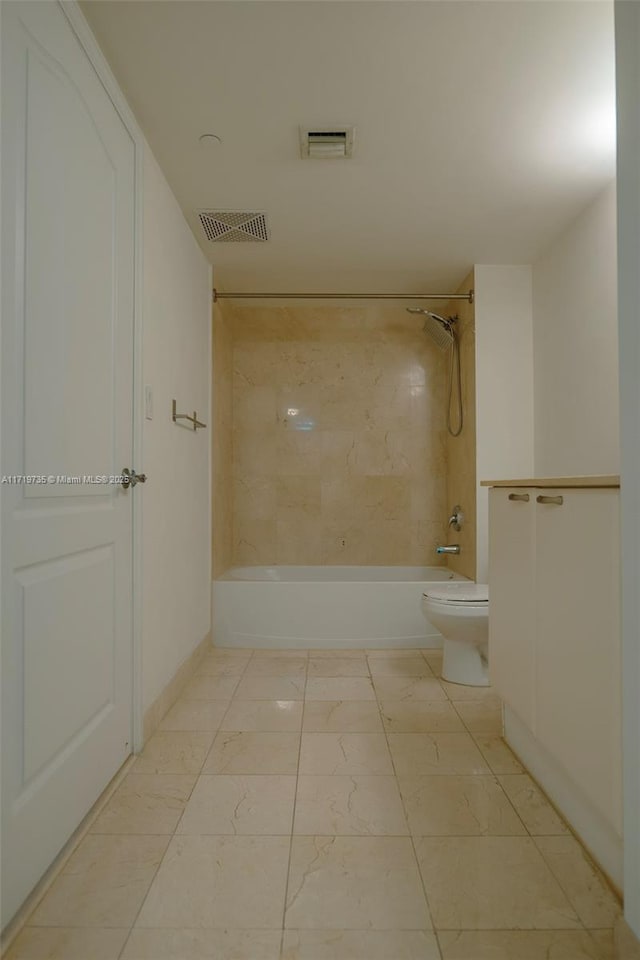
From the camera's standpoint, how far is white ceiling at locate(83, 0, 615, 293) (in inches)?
58.7

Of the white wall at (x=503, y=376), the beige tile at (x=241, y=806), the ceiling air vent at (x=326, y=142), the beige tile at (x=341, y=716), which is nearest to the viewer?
the beige tile at (x=241, y=806)

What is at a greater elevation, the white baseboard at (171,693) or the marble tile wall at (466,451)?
the marble tile wall at (466,451)

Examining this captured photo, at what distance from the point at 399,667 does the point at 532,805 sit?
1.29 meters

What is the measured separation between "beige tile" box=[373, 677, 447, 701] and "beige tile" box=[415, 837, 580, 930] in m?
1.00

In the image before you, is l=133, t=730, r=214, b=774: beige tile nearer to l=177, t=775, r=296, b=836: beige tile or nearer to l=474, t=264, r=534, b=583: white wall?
l=177, t=775, r=296, b=836: beige tile

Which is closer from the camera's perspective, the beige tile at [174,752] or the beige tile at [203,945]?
the beige tile at [203,945]

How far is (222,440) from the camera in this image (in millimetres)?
3521

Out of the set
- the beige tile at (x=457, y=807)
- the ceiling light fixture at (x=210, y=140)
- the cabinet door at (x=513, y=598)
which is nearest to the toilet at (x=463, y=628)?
the cabinet door at (x=513, y=598)

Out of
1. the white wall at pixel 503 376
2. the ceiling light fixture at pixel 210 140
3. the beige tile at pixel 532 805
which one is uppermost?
the ceiling light fixture at pixel 210 140

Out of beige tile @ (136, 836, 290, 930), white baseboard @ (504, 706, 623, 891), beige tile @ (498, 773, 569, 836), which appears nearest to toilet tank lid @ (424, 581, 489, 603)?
→ white baseboard @ (504, 706, 623, 891)

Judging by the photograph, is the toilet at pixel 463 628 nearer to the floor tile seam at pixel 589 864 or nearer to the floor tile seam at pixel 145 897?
the floor tile seam at pixel 589 864

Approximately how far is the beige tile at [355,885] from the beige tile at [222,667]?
4.55 ft

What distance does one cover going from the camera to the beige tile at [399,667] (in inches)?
106

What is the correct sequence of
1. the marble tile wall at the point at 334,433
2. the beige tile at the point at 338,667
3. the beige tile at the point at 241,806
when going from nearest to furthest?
the beige tile at the point at 241,806
the beige tile at the point at 338,667
the marble tile wall at the point at 334,433
